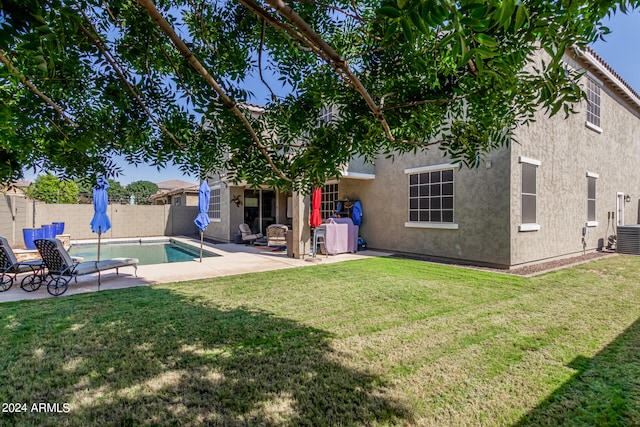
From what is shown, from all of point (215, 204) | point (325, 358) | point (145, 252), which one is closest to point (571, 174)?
point (325, 358)

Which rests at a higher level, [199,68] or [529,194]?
[199,68]

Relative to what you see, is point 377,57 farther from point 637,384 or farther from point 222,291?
point 222,291

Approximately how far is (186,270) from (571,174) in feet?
49.7

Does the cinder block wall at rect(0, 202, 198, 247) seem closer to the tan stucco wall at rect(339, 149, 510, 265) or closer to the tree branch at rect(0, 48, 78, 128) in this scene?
the tan stucco wall at rect(339, 149, 510, 265)

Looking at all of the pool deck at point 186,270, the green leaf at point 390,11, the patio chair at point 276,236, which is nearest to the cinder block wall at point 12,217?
the pool deck at point 186,270

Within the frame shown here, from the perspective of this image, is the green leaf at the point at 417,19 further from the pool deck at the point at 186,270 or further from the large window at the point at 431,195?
the large window at the point at 431,195

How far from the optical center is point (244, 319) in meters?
5.77

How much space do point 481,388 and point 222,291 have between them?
5.79 meters

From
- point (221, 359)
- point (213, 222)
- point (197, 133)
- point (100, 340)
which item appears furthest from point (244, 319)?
point (213, 222)

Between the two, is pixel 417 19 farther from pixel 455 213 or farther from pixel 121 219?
pixel 121 219

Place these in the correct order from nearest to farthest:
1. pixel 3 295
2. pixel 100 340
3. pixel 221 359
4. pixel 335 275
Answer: pixel 221 359 < pixel 100 340 < pixel 3 295 < pixel 335 275

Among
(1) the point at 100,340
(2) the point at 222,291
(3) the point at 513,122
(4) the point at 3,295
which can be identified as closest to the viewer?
(3) the point at 513,122

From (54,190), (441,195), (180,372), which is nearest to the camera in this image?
(180,372)

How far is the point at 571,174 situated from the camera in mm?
13281
